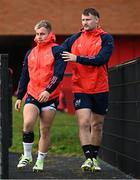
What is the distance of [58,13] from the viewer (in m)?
27.8

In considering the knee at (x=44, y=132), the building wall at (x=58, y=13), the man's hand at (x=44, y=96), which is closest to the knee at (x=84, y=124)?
the knee at (x=44, y=132)

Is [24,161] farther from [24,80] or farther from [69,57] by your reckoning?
[69,57]

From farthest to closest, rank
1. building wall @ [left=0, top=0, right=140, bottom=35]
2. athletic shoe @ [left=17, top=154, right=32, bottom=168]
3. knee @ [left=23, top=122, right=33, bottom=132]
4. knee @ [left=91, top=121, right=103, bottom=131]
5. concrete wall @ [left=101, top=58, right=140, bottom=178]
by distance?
building wall @ [left=0, top=0, right=140, bottom=35]
knee @ [left=91, top=121, right=103, bottom=131]
athletic shoe @ [left=17, top=154, right=32, bottom=168]
knee @ [left=23, top=122, right=33, bottom=132]
concrete wall @ [left=101, top=58, right=140, bottom=178]

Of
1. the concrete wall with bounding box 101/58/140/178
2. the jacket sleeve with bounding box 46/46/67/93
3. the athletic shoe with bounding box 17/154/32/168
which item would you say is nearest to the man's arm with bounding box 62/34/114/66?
the jacket sleeve with bounding box 46/46/67/93

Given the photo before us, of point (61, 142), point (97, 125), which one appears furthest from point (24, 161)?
point (61, 142)

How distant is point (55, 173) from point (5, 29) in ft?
68.9

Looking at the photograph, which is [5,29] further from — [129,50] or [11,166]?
[11,166]

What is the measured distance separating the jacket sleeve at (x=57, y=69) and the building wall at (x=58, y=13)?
2020 cm

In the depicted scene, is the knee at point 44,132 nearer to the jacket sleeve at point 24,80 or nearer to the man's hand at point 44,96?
the man's hand at point 44,96

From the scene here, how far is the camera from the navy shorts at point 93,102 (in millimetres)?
7660

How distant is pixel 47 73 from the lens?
7629 millimetres

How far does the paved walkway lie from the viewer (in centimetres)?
719

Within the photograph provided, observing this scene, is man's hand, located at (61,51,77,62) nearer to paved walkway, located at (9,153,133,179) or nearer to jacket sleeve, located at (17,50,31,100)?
jacket sleeve, located at (17,50,31,100)

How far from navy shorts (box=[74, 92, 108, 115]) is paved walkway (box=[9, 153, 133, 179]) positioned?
776 mm
